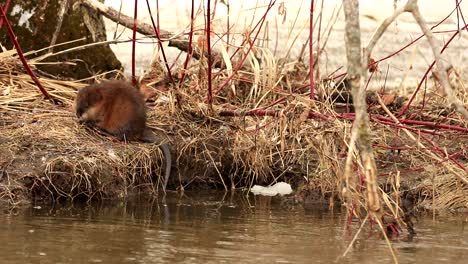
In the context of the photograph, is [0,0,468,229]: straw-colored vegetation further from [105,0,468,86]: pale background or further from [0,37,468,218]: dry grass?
[105,0,468,86]: pale background

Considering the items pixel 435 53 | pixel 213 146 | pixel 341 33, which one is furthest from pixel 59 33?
pixel 435 53

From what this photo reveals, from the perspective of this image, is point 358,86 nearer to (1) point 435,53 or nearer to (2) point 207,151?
(1) point 435,53

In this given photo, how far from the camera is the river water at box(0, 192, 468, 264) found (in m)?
4.45

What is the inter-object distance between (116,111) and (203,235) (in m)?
1.81

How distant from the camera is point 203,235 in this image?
5008 millimetres

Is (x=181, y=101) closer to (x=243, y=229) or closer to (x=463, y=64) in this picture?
(x=243, y=229)

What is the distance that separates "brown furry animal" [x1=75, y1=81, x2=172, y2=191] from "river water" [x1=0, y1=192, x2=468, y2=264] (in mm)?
614

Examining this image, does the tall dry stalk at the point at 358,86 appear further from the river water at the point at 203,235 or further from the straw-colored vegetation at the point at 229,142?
the straw-colored vegetation at the point at 229,142

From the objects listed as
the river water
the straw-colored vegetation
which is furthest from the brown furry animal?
the river water

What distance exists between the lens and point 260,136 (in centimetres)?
649

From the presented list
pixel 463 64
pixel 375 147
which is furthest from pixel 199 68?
pixel 463 64

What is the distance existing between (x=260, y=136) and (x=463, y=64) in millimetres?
4944

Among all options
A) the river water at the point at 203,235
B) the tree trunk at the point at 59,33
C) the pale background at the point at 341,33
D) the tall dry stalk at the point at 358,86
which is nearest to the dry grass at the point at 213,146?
the river water at the point at 203,235

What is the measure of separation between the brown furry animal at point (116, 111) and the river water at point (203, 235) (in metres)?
0.61
